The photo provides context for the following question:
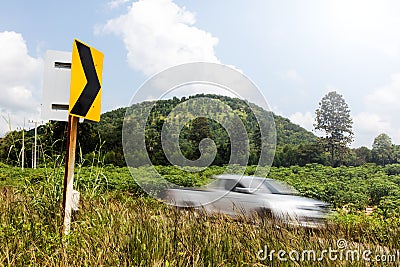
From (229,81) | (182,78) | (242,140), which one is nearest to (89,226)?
(182,78)

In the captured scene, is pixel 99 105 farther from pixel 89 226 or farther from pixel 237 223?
pixel 237 223

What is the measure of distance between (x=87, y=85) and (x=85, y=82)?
0.13ft

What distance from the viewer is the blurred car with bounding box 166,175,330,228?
25.0ft

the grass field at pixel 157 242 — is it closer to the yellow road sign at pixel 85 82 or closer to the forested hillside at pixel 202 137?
the yellow road sign at pixel 85 82

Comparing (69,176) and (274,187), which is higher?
(69,176)

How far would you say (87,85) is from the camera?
4438mm

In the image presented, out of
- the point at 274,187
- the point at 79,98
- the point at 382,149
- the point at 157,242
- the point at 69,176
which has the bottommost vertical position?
the point at 157,242

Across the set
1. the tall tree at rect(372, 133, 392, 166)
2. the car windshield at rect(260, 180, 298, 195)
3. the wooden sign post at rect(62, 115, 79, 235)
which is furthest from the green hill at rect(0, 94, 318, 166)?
the wooden sign post at rect(62, 115, 79, 235)

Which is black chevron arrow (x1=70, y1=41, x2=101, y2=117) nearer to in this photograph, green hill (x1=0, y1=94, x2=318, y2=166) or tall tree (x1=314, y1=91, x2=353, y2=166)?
green hill (x1=0, y1=94, x2=318, y2=166)

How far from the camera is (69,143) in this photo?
446 centimetres

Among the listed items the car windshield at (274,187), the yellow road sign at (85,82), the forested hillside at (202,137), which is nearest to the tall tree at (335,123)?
the forested hillside at (202,137)

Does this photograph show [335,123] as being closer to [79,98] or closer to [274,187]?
[274,187]

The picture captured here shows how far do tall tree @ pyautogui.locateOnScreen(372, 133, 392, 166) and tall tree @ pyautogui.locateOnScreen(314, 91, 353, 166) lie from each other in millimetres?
1152

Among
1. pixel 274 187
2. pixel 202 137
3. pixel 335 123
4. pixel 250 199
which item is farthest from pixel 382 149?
pixel 250 199
